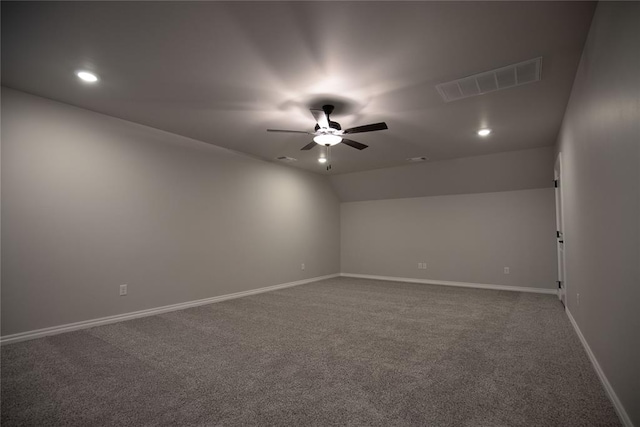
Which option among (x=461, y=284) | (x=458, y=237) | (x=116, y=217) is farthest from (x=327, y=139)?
(x=461, y=284)

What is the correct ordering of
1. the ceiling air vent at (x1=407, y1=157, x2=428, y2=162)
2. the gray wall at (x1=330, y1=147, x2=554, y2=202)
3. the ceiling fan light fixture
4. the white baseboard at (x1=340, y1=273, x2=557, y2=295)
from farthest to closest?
the ceiling air vent at (x1=407, y1=157, x2=428, y2=162)
the white baseboard at (x1=340, y1=273, x2=557, y2=295)
the gray wall at (x1=330, y1=147, x2=554, y2=202)
the ceiling fan light fixture

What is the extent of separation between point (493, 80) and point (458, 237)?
4395 mm

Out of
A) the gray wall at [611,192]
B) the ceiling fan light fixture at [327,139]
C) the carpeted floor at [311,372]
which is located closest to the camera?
the gray wall at [611,192]

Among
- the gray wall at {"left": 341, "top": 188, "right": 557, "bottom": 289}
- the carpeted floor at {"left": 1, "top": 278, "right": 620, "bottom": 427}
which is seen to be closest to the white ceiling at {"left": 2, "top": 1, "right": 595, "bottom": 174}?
the gray wall at {"left": 341, "top": 188, "right": 557, "bottom": 289}

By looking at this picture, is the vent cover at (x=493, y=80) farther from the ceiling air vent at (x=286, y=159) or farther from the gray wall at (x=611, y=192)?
the ceiling air vent at (x=286, y=159)

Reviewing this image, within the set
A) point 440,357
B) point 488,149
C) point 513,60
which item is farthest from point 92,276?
point 488,149

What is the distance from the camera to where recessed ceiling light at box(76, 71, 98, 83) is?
294 centimetres

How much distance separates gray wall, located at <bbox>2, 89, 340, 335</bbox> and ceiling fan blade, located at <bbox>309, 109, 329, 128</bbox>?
2557mm

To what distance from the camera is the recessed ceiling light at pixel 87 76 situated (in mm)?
2942

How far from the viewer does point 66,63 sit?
9.12ft

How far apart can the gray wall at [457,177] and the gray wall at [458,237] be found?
204 mm

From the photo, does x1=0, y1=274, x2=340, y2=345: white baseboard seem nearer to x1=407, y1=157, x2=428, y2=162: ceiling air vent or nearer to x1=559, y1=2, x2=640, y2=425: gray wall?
x1=407, y1=157, x2=428, y2=162: ceiling air vent

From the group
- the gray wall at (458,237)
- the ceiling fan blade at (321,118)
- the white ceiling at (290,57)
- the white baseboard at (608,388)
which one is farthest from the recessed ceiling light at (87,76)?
the gray wall at (458,237)

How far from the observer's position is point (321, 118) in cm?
340
